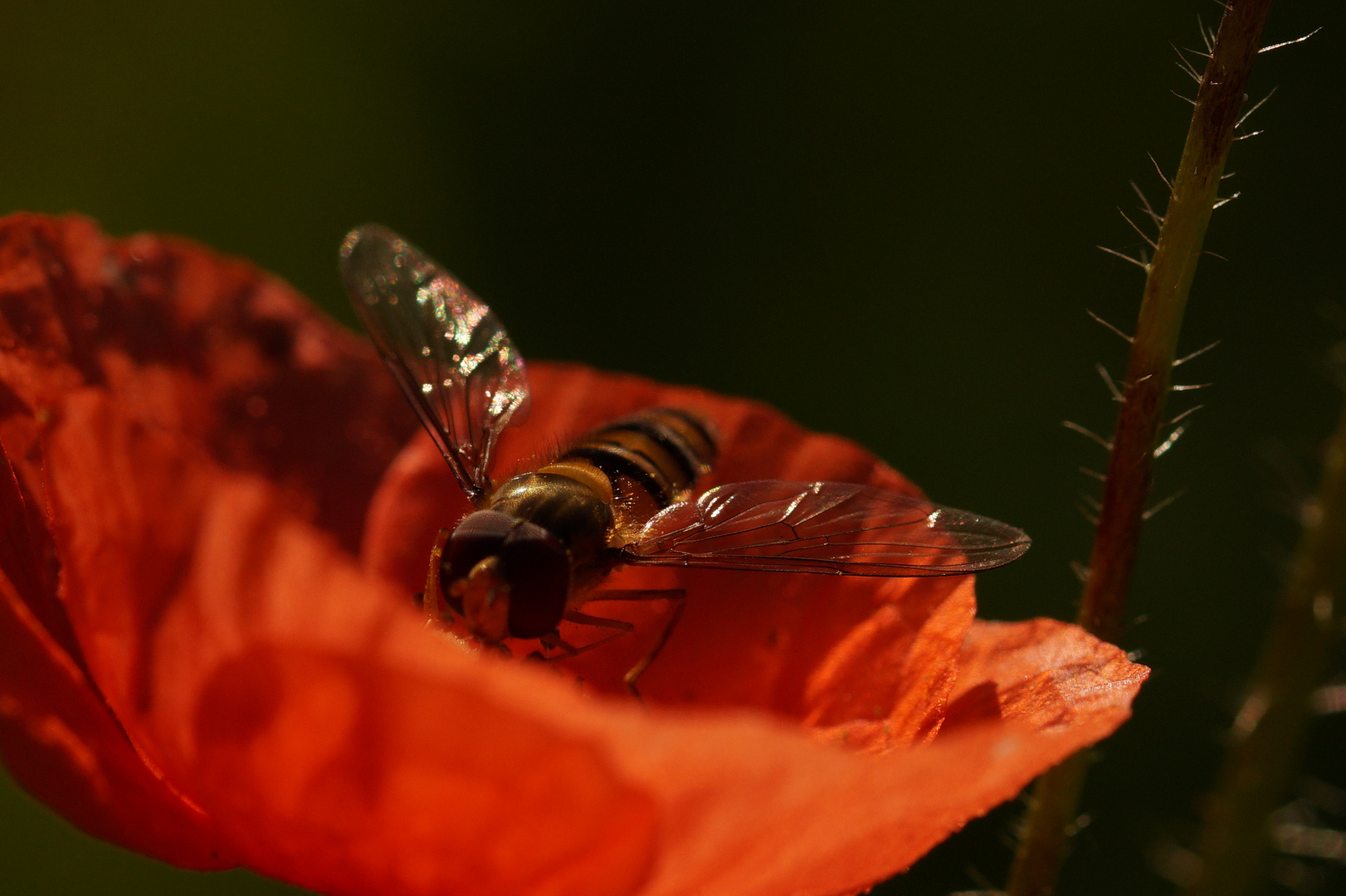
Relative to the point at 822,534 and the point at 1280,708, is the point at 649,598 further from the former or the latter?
the point at 1280,708

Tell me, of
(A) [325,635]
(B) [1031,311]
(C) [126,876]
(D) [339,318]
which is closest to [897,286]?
(B) [1031,311]

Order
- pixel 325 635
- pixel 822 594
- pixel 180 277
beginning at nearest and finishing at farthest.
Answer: pixel 325 635, pixel 822 594, pixel 180 277

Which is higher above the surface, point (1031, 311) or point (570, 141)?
point (570, 141)

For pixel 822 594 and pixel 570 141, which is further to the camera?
pixel 570 141

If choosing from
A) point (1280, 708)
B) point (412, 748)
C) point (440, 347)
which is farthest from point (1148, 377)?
point (440, 347)

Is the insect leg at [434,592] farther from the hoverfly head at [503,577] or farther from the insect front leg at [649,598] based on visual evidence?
the insect front leg at [649,598]

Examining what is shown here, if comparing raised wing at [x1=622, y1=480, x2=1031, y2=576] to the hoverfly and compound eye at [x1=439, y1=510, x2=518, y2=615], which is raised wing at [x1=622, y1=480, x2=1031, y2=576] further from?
compound eye at [x1=439, y1=510, x2=518, y2=615]

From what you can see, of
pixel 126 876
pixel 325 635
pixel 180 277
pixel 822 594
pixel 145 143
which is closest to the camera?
pixel 325 635

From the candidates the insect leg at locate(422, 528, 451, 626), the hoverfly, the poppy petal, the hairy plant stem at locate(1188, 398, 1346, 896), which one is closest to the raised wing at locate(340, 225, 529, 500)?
the hoverfly

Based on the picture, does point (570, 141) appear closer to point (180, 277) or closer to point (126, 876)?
point (180, 277)
